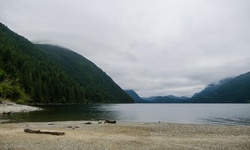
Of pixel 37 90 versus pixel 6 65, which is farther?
pixel 37 90

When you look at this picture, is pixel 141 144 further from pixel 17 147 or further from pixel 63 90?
pixel 63 90

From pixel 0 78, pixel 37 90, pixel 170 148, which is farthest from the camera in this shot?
pixel 37 90

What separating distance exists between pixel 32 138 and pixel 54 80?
172407 millimetres

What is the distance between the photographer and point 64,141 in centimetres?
2338

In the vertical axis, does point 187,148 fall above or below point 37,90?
below

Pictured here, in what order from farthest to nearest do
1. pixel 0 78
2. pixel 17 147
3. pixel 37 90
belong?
pixel 37 90
pixel 0 78
pixel 17 147

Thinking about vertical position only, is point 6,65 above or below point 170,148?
above

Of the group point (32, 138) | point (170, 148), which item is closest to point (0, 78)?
point (32, 138)

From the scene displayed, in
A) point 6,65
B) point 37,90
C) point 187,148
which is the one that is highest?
point 6,65

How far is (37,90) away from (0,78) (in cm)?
4368

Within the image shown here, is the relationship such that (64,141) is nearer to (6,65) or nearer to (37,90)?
(6,65)

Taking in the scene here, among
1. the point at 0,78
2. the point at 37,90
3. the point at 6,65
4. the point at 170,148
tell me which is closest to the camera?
the point at 170,148

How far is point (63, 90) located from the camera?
19475 cm

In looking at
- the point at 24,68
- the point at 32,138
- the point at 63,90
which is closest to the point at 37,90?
the point at 24,68
